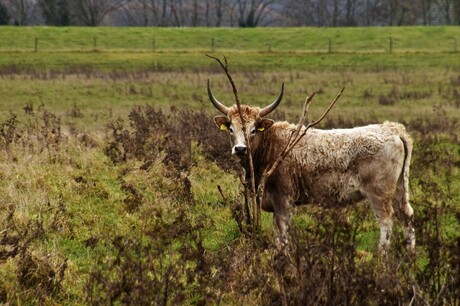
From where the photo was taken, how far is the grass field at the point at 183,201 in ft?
17.7

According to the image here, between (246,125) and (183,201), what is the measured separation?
2220mm

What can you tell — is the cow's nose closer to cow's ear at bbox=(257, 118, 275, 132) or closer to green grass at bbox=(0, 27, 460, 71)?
cow's ear at bbox=(257, 118, 275, 132)

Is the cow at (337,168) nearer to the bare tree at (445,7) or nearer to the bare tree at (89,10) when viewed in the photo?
the bare tree at (89,10)

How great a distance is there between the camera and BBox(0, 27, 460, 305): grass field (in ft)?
17.7

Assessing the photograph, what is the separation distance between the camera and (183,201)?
1003 centimetres

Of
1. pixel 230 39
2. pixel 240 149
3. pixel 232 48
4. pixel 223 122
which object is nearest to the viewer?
pixel 240 149

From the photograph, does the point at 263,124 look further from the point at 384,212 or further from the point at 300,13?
the point at 300,13

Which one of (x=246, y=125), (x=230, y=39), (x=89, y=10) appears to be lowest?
(x=246, y=125)

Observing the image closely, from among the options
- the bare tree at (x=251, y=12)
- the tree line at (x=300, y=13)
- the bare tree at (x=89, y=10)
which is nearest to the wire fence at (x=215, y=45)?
the tree line at (x=300, y=13)

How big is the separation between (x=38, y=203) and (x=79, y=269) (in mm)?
2217

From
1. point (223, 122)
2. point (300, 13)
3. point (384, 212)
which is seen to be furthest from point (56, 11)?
point (384, 212)

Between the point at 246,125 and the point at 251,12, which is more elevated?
the point at 251,12

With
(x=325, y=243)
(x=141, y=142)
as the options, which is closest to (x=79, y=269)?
(x=325, y=243)

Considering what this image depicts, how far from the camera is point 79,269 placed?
7.39 m
